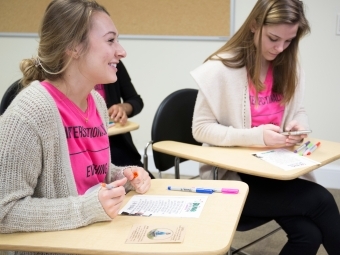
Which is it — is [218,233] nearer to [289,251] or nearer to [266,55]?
[289,251]

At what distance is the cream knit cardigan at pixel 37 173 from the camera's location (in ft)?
4.10

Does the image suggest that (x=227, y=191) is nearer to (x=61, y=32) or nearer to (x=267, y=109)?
(x=61, y=32)

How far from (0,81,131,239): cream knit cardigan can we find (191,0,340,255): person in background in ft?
2.90

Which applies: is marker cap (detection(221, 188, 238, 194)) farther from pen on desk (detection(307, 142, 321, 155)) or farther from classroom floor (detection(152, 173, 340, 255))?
classroom floor (detection(152, 173, 340, 255))

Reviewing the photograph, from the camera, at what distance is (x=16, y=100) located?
4.33ft

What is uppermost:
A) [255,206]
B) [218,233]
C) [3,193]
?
[3,193]

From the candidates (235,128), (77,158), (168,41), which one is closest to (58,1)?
(77,158)

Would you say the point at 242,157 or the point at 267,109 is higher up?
the point at 267,109

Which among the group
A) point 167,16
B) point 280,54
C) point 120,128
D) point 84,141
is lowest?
point 120,128

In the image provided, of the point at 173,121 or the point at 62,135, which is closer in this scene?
the point at 62,135

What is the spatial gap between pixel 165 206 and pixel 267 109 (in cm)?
99

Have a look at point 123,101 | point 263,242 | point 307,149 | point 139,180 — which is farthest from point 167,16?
point 139,180

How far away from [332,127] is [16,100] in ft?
8.94

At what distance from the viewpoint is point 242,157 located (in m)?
1.94
